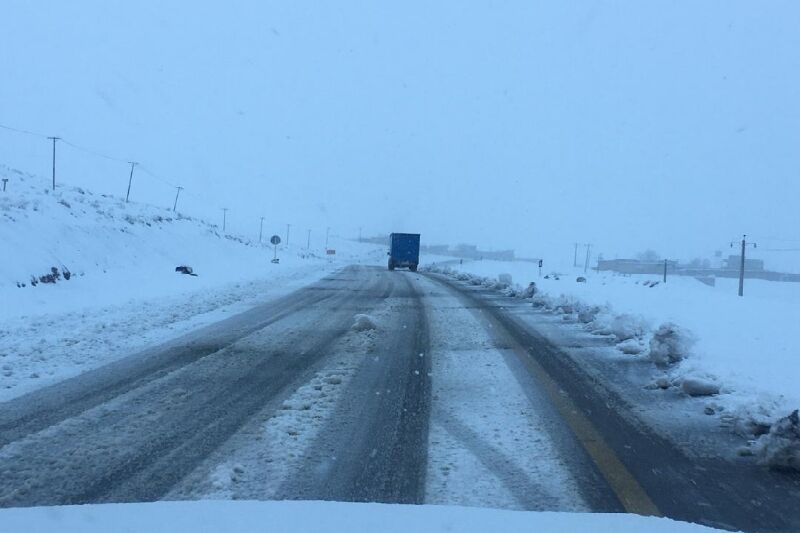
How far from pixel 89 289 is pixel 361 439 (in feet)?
48.2

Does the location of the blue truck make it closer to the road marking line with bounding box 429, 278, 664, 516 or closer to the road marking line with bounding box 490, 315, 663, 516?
the road marking line with bounding box 429, 278, 664, 516

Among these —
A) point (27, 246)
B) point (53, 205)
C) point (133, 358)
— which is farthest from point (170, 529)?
point (53, 205)

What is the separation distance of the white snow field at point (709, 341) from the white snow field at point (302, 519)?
3.32 meters

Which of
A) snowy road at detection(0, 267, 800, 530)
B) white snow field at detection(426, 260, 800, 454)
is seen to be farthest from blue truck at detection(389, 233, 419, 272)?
snowy road at detection(0, 267, 800, 530)

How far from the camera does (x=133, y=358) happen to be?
956 cm

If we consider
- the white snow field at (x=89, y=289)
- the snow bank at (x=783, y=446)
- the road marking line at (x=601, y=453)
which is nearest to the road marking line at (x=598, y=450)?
the road marking line at (x=601, y=453)

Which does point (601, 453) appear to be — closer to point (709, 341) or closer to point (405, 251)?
point (709, 341)

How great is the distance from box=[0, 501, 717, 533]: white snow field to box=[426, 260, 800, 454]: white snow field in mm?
3323

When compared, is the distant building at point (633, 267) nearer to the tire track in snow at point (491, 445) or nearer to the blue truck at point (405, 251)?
the blue truck at point (405, 251)

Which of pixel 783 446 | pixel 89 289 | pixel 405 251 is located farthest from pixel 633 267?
pixel 783 446

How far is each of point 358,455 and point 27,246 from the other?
1694cm

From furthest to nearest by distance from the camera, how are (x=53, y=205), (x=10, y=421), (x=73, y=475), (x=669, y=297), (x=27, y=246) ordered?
(x=53, y=205), (x=27, y=246), (x=669, y=297), (x=10, y=421), (x=73, y=475)

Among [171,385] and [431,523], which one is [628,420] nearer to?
[431,523]

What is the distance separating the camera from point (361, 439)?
236 inches
